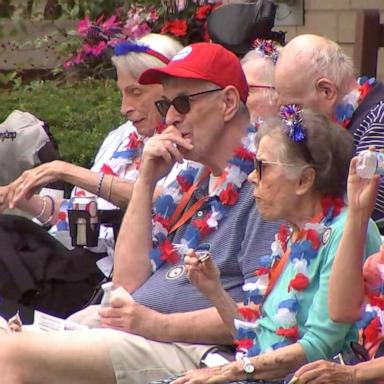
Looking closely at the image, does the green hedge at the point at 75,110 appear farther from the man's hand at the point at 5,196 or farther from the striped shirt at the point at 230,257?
the striped shirt at the point at 230,257

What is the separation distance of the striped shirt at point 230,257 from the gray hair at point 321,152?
40 centimetres

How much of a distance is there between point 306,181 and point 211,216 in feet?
2.07

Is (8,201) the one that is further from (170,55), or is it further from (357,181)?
(357,181)

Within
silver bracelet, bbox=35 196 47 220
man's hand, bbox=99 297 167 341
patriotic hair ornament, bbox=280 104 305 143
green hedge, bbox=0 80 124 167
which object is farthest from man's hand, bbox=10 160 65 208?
green hedge, bbox=0 80 124 167

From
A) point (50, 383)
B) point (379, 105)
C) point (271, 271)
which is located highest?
point (379, 105)

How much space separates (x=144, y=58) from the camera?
5.23 m

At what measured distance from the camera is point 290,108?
3.83 metres

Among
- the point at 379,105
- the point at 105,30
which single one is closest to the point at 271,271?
the point at 379,105

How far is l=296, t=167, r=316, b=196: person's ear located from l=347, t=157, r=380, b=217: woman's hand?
0.43 m

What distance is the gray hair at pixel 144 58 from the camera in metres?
5.22

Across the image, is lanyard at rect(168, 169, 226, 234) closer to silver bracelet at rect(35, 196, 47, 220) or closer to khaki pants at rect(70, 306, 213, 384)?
khaki pants at rect(70, 306, 213, 384)

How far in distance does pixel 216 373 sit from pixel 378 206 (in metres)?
1.05

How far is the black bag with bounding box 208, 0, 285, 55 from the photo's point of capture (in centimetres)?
589

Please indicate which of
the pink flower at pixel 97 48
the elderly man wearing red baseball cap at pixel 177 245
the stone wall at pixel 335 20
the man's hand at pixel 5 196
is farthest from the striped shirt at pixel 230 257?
the stone wall at pixel 335 20
